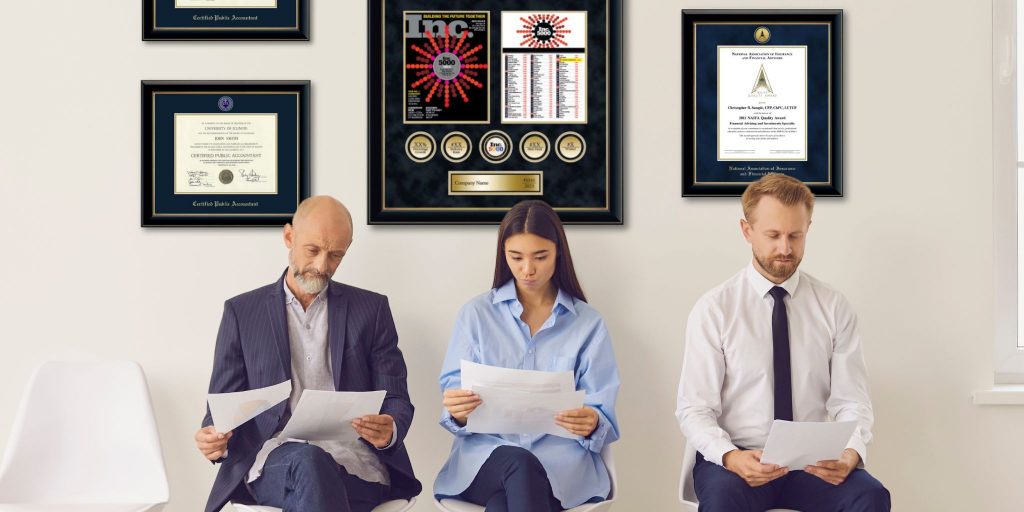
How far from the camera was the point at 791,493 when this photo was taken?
226 centimetres

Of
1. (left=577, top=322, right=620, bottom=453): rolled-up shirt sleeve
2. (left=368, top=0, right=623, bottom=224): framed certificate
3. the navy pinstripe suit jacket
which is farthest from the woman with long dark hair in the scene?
(left=368, top=0, right=623, bottom=224): framed certificate

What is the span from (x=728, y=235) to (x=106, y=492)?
2186 mm

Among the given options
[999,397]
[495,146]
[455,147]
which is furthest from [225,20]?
[999,397]

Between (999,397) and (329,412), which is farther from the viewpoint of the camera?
(999,397)

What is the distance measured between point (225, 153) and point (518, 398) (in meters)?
1.43

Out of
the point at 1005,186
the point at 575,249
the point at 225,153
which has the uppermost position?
the point at 225,153

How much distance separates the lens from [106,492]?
2607 mm

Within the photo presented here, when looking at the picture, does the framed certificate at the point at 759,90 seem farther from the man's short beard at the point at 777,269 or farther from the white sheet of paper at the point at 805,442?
the white sheet of paper at the point at 805,442

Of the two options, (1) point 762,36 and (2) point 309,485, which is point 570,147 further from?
(2) point 309,485

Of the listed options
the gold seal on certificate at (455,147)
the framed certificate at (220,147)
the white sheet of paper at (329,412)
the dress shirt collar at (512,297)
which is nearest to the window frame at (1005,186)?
the dress shirt collar at (512,297)

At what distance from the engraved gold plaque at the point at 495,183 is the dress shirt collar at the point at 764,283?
78 cm

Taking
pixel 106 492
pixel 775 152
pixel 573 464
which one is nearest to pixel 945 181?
pixel 775 152

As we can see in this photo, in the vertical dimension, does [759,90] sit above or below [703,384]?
above

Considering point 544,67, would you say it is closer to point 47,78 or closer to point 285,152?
point 285,152
